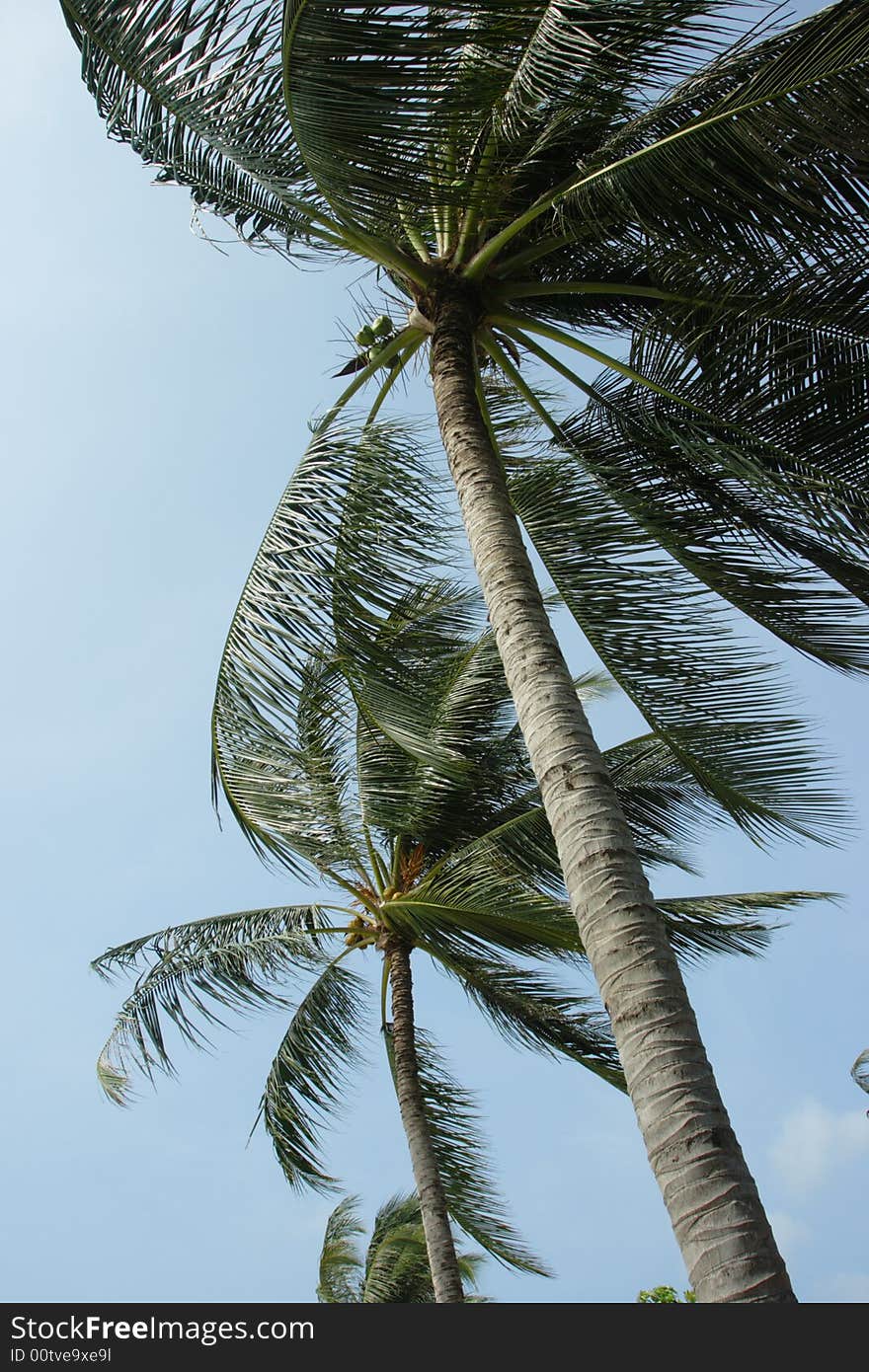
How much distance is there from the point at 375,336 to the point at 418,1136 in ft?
20.8

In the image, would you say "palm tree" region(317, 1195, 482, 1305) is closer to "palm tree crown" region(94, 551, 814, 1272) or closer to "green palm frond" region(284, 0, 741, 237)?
"palm tree crown" region(94, 551, 814, 1272)

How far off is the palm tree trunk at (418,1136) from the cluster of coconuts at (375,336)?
5.71m

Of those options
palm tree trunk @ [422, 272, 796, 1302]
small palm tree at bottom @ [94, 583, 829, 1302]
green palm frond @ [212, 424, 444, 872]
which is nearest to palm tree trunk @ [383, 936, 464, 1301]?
small palm tree at bottom @ [94, 583, 829, 1302]

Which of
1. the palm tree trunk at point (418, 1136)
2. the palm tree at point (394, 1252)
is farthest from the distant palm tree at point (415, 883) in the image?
the palm tree at point (394, 1252)

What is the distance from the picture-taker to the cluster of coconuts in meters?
5.81

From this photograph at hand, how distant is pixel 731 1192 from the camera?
2506 millimetres

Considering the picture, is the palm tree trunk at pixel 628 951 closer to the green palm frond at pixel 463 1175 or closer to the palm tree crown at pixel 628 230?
the palm tree crown at pixel 628 230

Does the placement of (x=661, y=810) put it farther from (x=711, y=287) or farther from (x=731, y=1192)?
(x=731, y=1192)

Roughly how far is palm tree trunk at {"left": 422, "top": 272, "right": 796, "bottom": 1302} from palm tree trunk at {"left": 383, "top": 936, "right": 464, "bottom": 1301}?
6.01 m

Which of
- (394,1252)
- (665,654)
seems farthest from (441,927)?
(394,1252)

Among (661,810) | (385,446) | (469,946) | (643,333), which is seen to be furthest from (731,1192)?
(661,810)

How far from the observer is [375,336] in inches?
230

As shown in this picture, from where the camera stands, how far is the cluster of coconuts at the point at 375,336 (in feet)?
19.1

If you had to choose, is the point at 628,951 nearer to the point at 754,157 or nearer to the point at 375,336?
the point at 754,157
